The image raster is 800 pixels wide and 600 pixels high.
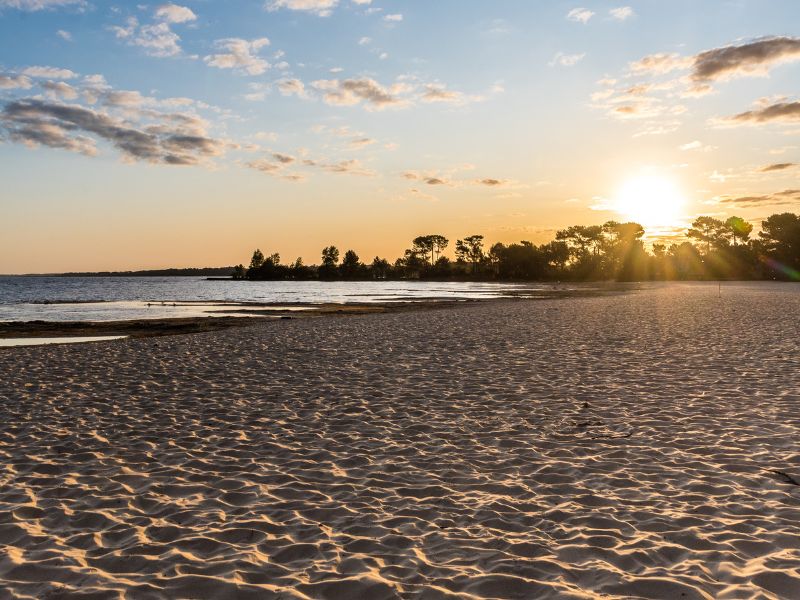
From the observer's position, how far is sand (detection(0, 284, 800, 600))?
536 centimetres

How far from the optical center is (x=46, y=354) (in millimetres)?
21734

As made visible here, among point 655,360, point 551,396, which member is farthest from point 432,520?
point 655,360

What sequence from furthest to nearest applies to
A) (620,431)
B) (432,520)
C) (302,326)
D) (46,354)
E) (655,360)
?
(302,326), (46,354), (655,360), (620,431), (432,520)

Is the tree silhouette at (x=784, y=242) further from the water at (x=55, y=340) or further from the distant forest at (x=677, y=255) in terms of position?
the water at (x=55, y=340)

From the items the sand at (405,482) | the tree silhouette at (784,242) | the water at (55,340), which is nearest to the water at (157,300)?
the water at (55,340)

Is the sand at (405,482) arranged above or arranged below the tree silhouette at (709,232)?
below

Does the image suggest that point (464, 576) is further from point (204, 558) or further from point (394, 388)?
point (394, 388)

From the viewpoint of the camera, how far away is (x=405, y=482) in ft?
25.7

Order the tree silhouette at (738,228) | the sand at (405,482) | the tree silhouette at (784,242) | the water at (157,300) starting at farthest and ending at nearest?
the tree silhouette at (738,228)
the tree silhouette at (784,242)
the water at (157,300)
the sand at (405,482)

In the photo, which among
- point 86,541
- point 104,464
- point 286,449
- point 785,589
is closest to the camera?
point 785,589

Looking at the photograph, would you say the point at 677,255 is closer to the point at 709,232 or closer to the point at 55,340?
the point at 709,232

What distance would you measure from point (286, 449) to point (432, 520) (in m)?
3.57

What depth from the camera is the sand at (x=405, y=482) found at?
5359 millimetres

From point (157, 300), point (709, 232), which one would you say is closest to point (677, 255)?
point (709, 232)
